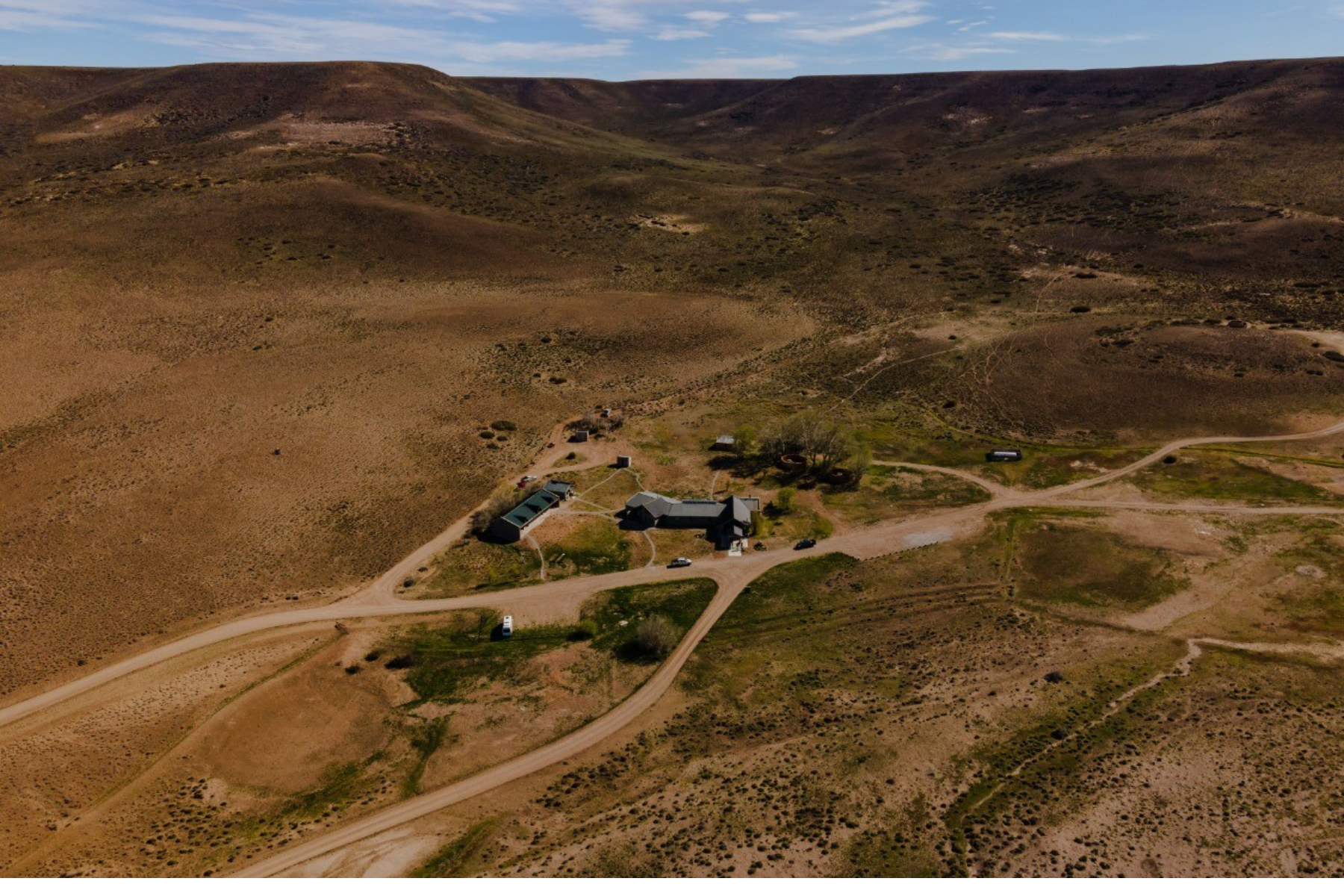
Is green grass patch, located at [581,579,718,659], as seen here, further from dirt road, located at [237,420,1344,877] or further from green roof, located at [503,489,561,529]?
green roof, located at [503,489,561,529]

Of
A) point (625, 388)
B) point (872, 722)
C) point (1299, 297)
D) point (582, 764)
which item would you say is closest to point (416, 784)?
point (582, 764)

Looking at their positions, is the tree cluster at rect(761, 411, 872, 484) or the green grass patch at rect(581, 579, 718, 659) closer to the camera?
the green grass patch at rect(581, 579, 718, 659)

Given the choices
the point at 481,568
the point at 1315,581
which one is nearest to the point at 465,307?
the point at 481,568

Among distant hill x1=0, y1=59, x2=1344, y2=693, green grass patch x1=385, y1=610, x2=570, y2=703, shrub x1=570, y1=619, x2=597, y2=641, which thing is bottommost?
green grass patch x1=385, y1=610, x2=570, y2=703

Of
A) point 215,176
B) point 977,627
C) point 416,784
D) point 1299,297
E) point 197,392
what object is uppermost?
point 215,176

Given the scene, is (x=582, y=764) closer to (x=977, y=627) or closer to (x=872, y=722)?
(x=872, y=722)

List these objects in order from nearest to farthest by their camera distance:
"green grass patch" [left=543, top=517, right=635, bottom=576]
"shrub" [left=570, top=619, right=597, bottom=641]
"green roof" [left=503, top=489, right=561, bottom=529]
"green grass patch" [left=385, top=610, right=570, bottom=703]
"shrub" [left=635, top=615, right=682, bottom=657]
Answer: "green grass patch" [left=385, top=610, right=570, bottom=703] → "shrub" [left=635, top=615, right=682, bottom=657] → "shrub" [left=570, top=619, right=597, bottom=641] → "green grass patch" [left=543, top=517, right=635, bottom=576] → "green roof" [left=503, top=489, right=561, bottom=529]

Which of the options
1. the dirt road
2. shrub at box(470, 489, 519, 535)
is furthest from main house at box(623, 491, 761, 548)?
shrub at box(470, 489, 519, 535)
